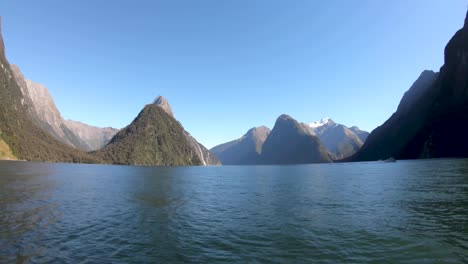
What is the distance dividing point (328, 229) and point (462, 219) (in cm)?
1527

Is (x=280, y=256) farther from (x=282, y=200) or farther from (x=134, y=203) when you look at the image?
(x=134, y=203)

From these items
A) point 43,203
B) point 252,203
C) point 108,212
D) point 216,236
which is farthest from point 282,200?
point 43,203

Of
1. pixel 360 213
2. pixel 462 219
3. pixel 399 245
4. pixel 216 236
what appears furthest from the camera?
pixel 360 213

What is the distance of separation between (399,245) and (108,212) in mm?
31977

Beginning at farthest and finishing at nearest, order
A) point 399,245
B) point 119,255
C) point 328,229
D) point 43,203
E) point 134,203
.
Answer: point 134,203 → point 43,203 → point 328,229 → point 399,245 → point 119,255

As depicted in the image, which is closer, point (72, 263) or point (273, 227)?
point (72, 263)

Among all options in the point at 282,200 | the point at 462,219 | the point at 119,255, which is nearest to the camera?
the point at 119,255

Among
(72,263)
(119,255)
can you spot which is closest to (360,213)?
(119,255)

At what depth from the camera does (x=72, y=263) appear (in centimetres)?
1806

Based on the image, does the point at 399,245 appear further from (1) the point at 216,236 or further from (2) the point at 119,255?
(2) the point at 119,255

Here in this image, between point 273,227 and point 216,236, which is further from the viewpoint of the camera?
point 273,227

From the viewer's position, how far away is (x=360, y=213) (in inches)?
1339

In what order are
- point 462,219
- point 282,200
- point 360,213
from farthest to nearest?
1. point 282,200
2. point 360,213
3. point 462,219

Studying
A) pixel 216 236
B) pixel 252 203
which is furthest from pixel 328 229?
pixel 252 203
